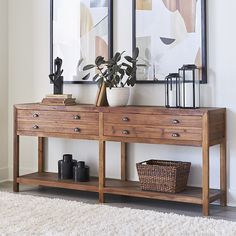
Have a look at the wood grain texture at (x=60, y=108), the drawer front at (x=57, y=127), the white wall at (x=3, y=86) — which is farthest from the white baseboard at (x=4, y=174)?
the wood grain texture at (x=60, y=108)

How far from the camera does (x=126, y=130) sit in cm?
410

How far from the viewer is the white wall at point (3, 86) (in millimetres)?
5125

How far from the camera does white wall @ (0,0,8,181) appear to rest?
512cm

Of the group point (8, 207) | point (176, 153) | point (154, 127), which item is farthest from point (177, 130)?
point (8, 207)

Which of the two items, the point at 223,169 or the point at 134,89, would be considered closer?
the point at 223,169

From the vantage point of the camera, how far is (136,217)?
3.65 meters

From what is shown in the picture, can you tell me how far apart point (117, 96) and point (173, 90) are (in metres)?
0.44

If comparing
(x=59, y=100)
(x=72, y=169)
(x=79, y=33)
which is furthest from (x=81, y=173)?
(x=79, y=33)

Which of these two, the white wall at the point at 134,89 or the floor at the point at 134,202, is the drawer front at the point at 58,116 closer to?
the white wall at the point at 134,89

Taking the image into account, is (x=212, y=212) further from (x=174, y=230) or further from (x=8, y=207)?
(x=8, y=207)

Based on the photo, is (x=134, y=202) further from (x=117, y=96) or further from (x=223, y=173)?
(x=117, y=96)

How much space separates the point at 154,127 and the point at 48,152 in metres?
1.38

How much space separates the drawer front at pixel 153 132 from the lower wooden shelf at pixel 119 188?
1.37 feet

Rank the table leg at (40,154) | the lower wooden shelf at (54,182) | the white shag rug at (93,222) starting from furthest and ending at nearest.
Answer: the table leg at (40,154) → the lower wooden shelf at (54,182) → the white shag rug at (93,222)
